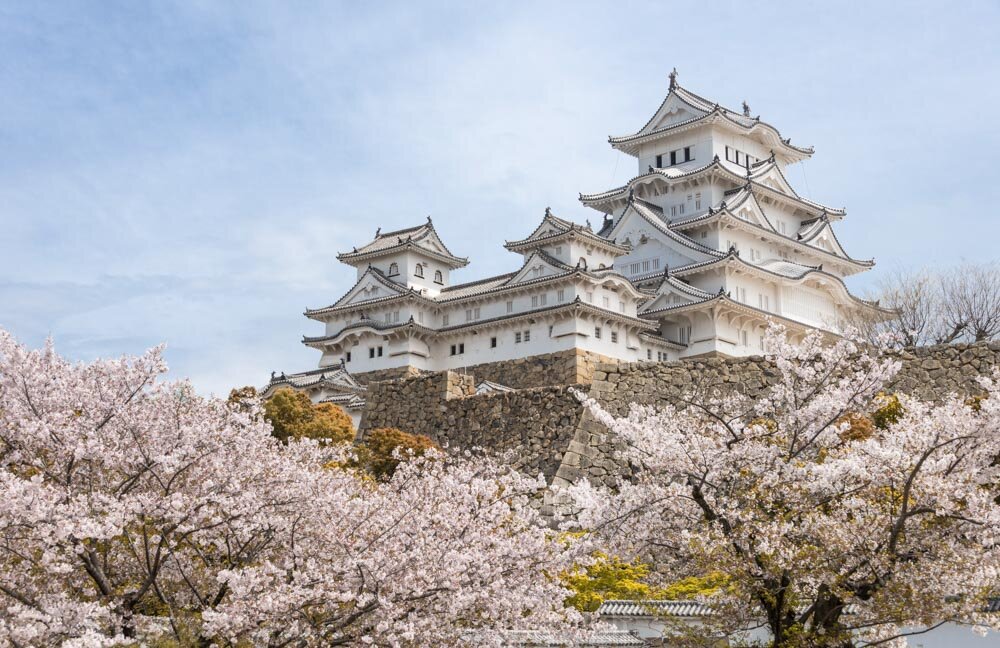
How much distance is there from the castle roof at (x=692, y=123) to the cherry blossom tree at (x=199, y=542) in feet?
131

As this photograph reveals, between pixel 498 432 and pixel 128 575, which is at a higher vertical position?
pixel 498 432

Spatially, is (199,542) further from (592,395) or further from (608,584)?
(592,395)

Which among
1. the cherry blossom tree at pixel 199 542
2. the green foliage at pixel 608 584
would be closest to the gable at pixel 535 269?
the green foliage at pixel 608 584

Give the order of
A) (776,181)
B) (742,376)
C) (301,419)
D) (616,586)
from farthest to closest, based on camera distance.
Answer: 1. (776,181)
2. (301,419)
3. (742,376)
4. (616,586)

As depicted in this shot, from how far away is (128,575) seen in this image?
432 inches

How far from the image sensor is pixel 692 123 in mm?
49375

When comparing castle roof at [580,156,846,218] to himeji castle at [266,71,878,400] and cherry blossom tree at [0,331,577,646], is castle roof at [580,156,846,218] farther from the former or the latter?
cherry blossom tree at [0,331,577,646]

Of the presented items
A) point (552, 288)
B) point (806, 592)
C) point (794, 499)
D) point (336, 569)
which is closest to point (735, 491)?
point (794, 499)

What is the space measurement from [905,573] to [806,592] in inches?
34.5

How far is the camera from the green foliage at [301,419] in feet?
93.2

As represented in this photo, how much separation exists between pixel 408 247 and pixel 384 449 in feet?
68.6

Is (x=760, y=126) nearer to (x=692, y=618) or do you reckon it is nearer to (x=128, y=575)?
(x=692, y=618)

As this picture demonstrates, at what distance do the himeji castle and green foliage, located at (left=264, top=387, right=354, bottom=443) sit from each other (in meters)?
10.9

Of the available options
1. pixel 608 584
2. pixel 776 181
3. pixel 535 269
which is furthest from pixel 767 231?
pixel 608 584
